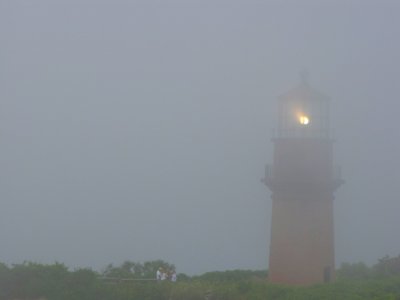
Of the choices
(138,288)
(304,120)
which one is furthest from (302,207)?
(138,288)

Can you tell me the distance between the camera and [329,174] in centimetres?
2638

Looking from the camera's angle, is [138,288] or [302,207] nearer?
[138,288]

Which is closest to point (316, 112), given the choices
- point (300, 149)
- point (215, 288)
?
point (300, 149)

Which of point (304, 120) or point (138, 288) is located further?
point (304, 120)

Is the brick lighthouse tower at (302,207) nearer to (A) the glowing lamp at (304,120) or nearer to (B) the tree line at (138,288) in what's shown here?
(A) the glowing lamp at (304,120)

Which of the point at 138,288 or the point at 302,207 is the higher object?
the point at 302,207

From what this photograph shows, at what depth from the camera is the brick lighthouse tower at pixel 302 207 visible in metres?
25.9

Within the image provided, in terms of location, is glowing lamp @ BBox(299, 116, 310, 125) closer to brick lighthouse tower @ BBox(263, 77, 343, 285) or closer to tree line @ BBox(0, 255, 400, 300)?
brick lighthouse tower @ BBox(263, 77, 343, 285)

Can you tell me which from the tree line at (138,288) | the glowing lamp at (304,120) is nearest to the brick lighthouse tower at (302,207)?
the glowing lamp at (304,120)

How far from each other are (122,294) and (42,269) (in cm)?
222

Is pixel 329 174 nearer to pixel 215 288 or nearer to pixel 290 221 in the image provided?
pixel 290 221

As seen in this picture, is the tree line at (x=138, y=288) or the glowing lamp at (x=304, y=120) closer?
the tree line at (x=138, y=288)

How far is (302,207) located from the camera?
2591 centimetres

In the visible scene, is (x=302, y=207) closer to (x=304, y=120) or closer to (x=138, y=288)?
(x=304, y=120)
